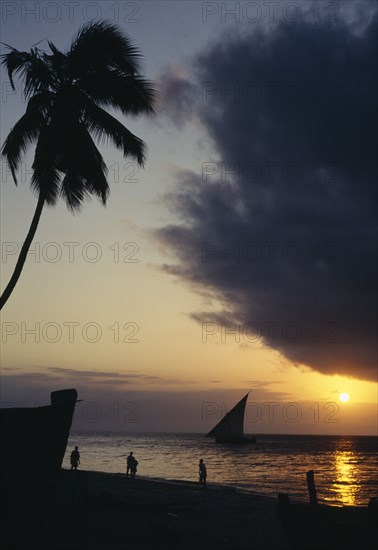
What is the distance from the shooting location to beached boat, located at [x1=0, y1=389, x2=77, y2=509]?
1406 cm

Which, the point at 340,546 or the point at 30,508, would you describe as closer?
the point at 30,508

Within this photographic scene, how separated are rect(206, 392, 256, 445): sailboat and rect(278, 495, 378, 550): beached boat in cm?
12482

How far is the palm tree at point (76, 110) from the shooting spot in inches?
732

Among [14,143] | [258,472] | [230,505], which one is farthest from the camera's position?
[258,472]

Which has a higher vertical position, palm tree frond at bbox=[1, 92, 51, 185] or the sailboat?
palm tree frond at bbox=[1, 92, 51, 185]

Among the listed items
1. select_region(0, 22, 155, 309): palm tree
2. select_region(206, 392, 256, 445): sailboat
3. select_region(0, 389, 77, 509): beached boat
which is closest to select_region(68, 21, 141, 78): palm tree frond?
select_region(0, 22, 155, 309): palm tree

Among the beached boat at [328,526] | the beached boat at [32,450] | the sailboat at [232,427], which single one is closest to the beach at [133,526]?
the beached boat at [32,450]

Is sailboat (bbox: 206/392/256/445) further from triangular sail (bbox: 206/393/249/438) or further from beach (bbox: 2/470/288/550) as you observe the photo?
beach (bbox: 2/470/288/550)

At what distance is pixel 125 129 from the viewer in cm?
1959

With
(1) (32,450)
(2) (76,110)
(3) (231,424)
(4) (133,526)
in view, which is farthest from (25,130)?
(3) (231,424)

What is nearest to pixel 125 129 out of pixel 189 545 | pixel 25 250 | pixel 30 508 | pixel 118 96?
pixel 118 96

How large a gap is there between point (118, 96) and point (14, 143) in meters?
3.92

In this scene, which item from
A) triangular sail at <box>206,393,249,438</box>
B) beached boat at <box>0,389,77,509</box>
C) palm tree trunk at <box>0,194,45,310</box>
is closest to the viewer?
beached boat at <box>0,389,77,509</box>

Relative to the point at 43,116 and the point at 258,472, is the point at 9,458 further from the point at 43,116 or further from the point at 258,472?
the point at 258,472
